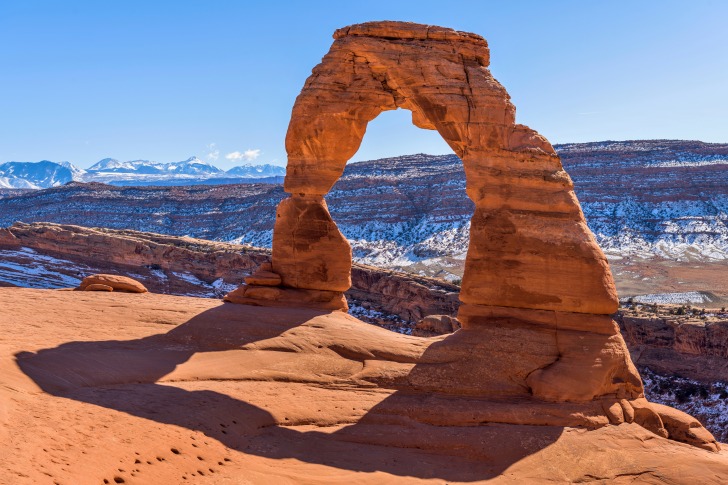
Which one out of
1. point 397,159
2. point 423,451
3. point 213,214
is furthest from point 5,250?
point 397,159

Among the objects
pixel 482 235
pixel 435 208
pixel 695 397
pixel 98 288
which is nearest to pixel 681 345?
pixel 695 397

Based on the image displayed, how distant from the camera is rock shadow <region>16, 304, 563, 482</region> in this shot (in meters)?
11.9

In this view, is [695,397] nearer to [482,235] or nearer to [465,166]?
[482,235]

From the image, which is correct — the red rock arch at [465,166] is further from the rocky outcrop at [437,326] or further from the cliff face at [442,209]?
the cliff face at [442,209]

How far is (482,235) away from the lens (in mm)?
17172

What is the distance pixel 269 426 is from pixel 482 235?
23.9ft

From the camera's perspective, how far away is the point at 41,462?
837cm

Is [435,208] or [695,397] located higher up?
[435,208]

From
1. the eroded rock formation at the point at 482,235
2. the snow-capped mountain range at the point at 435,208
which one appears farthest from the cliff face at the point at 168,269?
the snow-capped mountain range at the point at 435,208

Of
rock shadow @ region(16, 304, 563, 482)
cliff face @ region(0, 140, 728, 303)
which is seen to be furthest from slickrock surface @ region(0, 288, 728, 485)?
cliff face @ region(0, 140, 728, 303)

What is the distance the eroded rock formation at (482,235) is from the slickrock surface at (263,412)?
25.6 inches

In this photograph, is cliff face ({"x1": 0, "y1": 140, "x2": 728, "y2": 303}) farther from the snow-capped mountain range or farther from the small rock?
the small rock

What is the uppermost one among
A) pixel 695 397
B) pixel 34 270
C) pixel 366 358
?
pixel 366 358

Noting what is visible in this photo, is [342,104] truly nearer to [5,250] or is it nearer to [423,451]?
[423,451]
